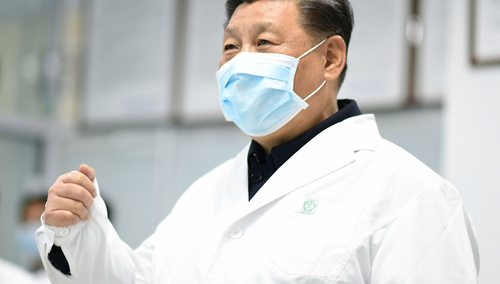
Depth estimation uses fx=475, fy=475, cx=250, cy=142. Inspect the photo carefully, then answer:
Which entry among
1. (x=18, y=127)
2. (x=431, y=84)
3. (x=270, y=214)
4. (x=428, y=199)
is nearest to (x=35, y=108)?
(x=18, y=127)

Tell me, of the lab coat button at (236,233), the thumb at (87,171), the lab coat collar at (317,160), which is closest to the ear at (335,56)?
the lab coat collar at (317,160)

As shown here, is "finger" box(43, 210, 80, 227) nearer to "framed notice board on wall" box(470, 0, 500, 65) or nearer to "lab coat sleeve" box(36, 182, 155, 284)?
"lab coat sleeve" box(36, 182, 155, 284)

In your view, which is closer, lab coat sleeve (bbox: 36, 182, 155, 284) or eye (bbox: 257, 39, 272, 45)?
lab coat sleeve (bbox: 36, 182, 155, 284)

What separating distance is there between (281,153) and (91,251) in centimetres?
45

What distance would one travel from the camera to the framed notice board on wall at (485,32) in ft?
4.83

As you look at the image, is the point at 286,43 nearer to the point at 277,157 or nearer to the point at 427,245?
the point at 277,157

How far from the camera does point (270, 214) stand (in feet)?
3.00

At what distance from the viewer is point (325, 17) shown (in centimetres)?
108

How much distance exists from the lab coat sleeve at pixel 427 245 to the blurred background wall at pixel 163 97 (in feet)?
2.36

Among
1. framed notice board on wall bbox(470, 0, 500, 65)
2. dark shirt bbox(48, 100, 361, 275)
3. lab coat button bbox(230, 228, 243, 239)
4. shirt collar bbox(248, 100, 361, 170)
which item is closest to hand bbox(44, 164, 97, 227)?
dark shirt bbox(48, 100, 361, 275)

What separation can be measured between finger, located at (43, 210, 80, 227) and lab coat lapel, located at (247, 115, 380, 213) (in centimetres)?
33

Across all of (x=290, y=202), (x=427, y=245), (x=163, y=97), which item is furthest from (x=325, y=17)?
(x=163, y=97)

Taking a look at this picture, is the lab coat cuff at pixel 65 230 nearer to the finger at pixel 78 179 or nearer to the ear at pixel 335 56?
the finger at pixel 78 179

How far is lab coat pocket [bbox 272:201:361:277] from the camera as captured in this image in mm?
817
